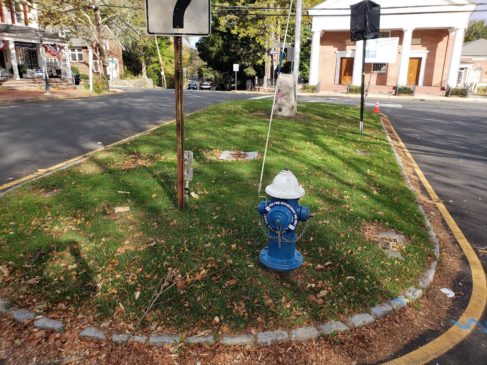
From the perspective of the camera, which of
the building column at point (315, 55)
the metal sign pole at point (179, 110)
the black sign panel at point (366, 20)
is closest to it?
the metal sign pole at point (179, 110)

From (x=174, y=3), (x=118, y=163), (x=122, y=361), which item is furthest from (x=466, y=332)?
(x=118, y=163)

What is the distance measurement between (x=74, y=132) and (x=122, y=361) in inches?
371

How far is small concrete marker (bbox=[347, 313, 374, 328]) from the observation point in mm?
3346

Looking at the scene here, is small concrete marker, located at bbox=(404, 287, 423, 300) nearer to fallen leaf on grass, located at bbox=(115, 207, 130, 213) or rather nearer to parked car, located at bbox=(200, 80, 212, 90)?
fallen leaf on grass, located at bbox=(115, 207, 130, 213)

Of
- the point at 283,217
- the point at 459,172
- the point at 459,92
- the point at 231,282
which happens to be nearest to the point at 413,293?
the point at 283,217

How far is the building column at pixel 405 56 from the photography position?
35.9m

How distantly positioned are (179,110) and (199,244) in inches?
63.5

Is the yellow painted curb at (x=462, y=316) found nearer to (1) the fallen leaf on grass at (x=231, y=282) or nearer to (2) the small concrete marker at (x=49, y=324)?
(1) the fallen leaf on grass at (x=231, y=282)

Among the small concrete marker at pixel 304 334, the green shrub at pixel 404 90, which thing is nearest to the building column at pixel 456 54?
the green shrub at pixel 404 90

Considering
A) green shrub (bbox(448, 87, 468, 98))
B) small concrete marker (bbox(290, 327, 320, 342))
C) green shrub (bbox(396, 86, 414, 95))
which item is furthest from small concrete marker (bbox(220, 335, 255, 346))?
green shrub (bbox(448, 87, 468, 98))

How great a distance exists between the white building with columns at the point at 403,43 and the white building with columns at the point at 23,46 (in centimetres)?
2438

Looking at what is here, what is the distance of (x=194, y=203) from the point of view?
5547 millimetres

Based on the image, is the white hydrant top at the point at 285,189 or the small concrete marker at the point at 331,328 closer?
the small concrete marker at the point at 331,328

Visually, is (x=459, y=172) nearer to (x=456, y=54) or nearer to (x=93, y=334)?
(x=93, y=334)
